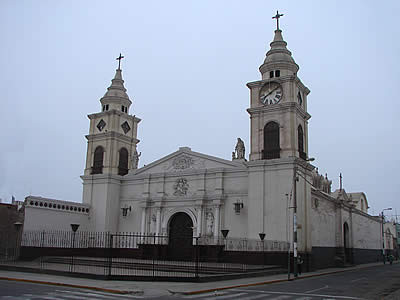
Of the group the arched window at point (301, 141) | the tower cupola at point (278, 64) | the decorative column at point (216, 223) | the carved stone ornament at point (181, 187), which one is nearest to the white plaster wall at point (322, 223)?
the arched window at point (301, 141)

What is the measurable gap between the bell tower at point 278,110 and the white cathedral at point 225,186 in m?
0.08

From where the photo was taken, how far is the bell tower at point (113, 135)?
137 feet

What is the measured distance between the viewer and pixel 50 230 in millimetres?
36219

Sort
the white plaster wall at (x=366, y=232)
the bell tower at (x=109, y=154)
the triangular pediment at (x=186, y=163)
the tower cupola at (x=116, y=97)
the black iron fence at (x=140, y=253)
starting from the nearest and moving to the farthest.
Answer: the black iron fence at (x=140, y=253)
the triangular pediment at (x=186, y=163)
the bell tower at (x=109, y=154)
the tower cupola at (x=116, y=97)
the white plaster wall at (x=366, y=232)

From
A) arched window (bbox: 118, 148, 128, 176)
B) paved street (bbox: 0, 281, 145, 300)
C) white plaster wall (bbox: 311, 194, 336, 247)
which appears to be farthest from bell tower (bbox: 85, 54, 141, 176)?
paved street (bbox: 0, 281, 145, 300)

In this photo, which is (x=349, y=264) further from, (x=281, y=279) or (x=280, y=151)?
(x=281, y=279)

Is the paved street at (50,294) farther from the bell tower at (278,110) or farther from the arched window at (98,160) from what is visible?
the arched window at (98,160)

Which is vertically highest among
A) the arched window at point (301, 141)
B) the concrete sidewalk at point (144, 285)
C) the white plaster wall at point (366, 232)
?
the arched window at point (301, 141)

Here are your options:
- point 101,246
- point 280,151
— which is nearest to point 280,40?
point 280,151

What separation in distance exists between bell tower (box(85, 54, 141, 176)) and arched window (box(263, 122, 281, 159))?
1468cm

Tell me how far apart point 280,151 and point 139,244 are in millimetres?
14313

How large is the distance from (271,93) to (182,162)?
33.4ft

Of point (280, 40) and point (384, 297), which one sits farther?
point (280, 40)

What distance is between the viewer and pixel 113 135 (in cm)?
4200
